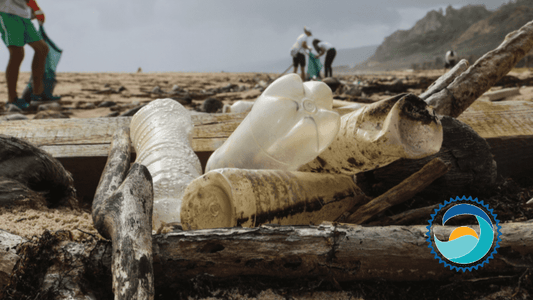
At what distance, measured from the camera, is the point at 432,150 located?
1466 millimetres

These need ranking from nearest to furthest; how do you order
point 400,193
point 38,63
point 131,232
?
point 131,232
point 400,193
point 38,63

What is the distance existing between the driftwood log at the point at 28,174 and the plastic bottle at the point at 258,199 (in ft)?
3.28

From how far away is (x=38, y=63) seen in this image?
6.34 metres

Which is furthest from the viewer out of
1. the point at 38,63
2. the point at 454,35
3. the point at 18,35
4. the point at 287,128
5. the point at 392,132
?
the point at 454,35

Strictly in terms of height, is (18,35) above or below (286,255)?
above

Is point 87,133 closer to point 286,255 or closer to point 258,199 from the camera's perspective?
point 258,199

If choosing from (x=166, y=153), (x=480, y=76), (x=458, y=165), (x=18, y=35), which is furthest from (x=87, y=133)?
(x=18, y=35)

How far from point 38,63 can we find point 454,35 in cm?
9655

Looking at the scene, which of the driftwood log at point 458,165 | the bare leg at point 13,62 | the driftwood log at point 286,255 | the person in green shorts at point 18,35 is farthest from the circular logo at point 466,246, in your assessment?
the bare leg at point 13,62

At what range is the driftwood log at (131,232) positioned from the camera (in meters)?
0.92

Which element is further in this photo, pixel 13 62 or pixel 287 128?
pixel 13 62

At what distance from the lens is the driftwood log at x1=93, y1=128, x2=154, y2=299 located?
0.92 m

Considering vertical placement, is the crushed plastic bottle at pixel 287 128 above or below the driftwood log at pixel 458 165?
above

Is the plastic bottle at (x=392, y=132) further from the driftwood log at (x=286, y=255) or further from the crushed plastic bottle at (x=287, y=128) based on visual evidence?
the driftwood log at (x=286, y=255)
